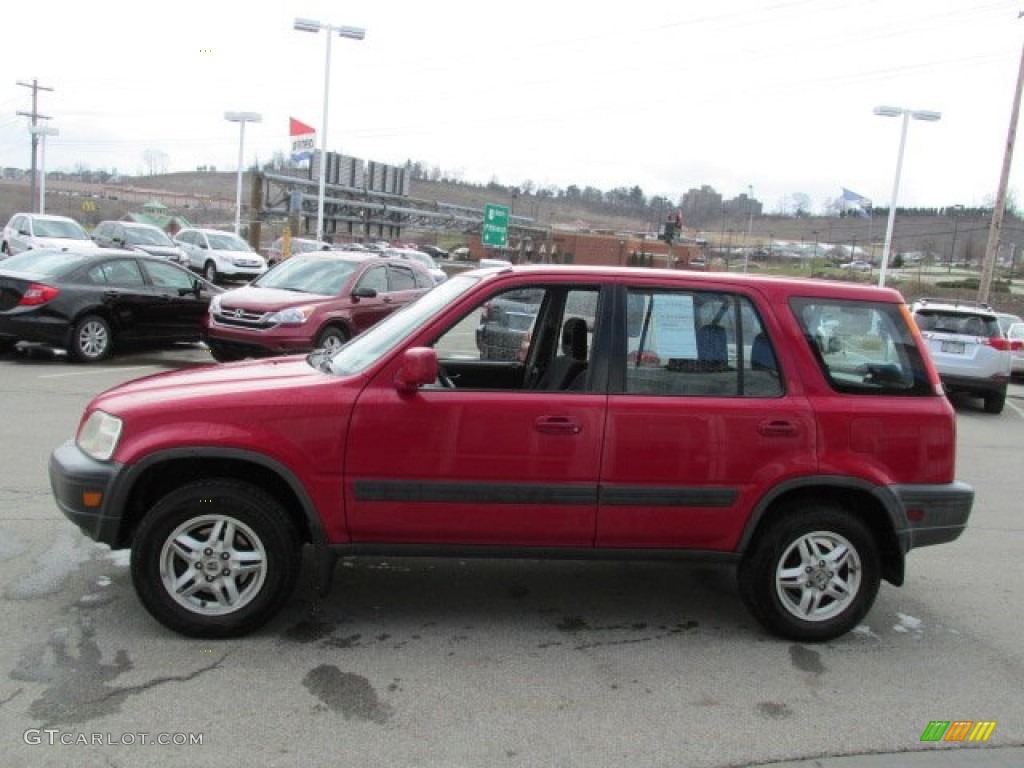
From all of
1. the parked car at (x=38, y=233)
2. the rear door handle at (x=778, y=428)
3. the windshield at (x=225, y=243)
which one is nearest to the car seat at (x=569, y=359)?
the rear door handle at (x=778, y=428)

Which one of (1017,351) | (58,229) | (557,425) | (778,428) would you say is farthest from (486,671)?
(58,229)

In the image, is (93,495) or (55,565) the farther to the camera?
(55,565)

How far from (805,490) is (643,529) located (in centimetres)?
84

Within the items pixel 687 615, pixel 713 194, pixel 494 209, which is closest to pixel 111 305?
pixel 687 615

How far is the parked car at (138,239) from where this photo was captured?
27094mm

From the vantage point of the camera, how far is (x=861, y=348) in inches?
164

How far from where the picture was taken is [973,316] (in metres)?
13.8

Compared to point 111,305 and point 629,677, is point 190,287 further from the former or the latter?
point 629,677

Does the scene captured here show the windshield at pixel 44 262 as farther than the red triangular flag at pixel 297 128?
No

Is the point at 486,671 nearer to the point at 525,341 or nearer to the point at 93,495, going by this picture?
the point at 93,495

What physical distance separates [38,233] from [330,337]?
672 inches

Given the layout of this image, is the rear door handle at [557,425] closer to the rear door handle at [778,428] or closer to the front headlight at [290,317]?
the rear door handle at [778,428]

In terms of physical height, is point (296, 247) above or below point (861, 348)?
below

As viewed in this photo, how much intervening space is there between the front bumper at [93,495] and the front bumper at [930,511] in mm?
3574
